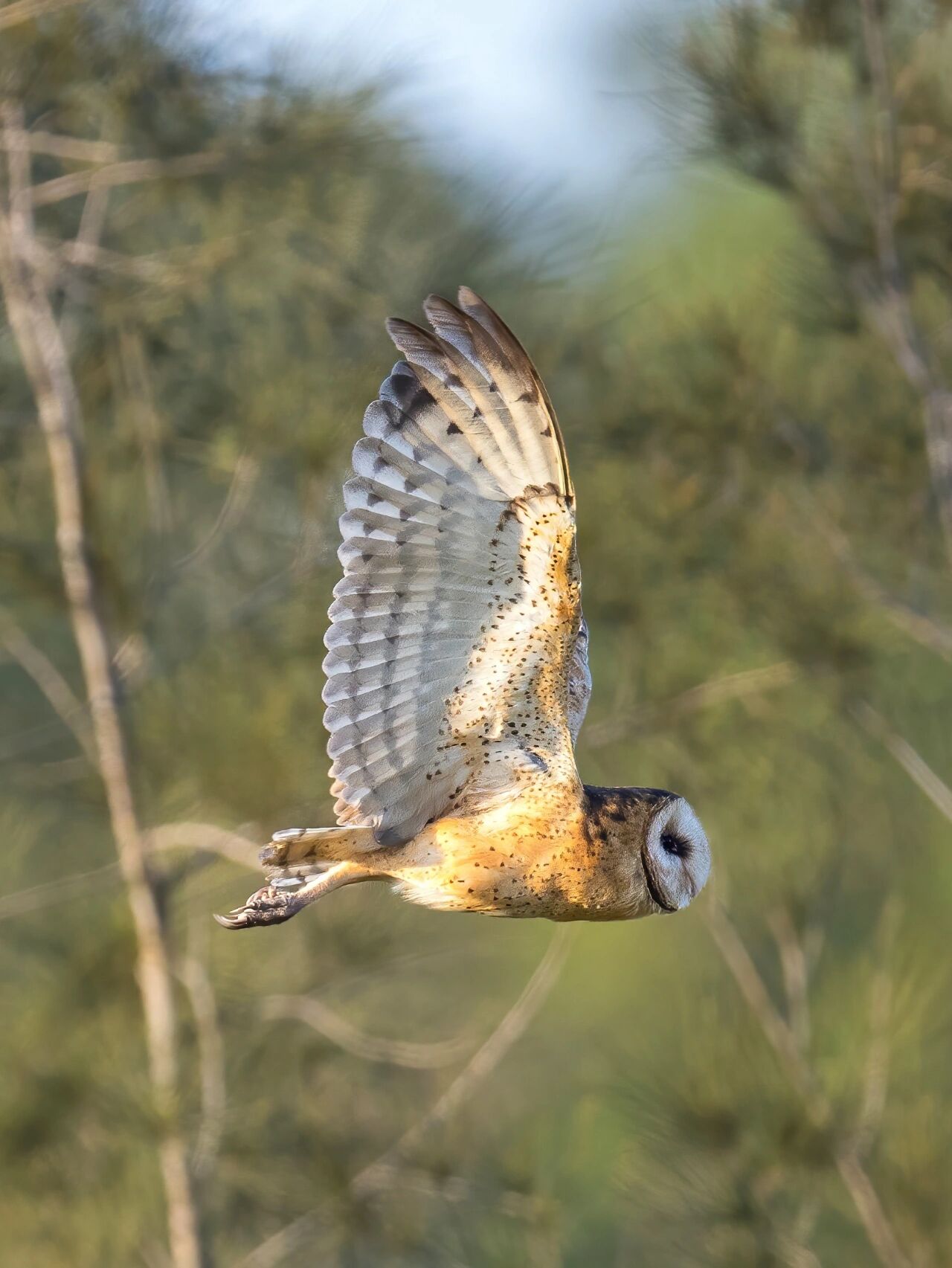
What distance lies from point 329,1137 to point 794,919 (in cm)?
229

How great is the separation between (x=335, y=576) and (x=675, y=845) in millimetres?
3701

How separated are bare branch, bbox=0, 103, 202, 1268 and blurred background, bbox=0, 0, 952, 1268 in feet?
0.05

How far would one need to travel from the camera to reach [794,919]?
5172 millimetres

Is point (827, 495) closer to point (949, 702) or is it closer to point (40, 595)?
point (949, 702)

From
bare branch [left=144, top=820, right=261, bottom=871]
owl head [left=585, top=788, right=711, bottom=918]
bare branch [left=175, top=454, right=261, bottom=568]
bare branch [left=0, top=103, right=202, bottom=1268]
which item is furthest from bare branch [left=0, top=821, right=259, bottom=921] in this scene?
owl head [left=585, top=788, right=711, bottom=918]

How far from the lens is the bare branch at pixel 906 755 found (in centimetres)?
491

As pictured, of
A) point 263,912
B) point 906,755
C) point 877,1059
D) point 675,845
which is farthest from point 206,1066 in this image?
point 675,845

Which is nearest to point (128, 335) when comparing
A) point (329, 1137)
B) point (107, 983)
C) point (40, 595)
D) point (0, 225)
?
point (0, 225)

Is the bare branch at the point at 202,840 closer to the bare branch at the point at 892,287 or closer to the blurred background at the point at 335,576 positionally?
the blurred background at the point at 335,576

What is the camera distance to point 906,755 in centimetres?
512

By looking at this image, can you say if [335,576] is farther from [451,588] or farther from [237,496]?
[451,588]

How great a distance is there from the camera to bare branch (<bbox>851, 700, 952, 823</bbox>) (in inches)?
193

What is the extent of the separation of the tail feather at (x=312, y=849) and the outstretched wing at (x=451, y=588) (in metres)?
0.03

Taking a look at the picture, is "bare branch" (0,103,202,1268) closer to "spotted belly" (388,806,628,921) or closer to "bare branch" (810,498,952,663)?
"bare branch" (810,498,952,663)
